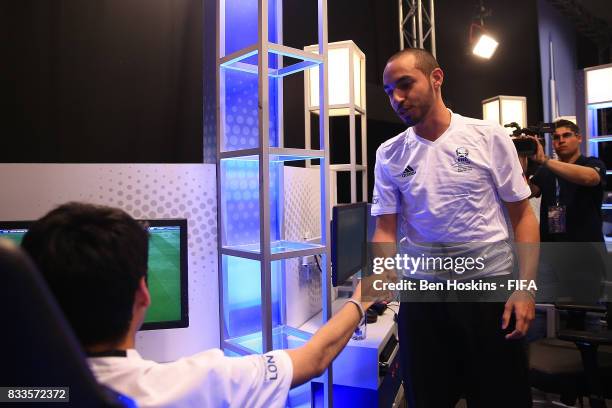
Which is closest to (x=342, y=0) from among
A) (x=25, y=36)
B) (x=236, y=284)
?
(x=25, y=36)

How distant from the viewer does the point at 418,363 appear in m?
1.29

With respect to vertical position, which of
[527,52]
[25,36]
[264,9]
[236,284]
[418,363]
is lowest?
[418,363]

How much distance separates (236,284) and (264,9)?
108cm

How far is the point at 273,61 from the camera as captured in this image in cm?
188

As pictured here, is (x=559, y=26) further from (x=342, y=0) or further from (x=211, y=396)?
(x=211, y=396)

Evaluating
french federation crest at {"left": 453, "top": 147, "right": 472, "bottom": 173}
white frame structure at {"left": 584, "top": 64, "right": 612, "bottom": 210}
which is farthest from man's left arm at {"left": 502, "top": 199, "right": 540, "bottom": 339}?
white frame structure at {"left": 584, "top": 64, "right": 612, "bottom": 210}

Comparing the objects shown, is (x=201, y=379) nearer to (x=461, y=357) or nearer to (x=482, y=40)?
(x=461, y=357)

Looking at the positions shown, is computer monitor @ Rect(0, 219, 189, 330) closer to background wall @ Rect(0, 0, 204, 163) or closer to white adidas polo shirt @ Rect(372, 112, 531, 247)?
white adidas polo shirt @ Rect(372, 112, 531, 247)

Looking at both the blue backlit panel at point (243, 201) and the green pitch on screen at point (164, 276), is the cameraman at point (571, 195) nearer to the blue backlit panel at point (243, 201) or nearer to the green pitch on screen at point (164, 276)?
the blue backlit panel at point (243, 201)

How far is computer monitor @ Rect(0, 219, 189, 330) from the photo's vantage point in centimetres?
146

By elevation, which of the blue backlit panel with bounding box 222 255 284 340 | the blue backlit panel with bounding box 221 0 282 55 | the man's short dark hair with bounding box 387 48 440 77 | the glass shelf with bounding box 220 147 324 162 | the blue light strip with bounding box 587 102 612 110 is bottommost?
the blue backlit panel with bounding box 222 255 284 340

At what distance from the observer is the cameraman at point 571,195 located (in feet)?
8.78

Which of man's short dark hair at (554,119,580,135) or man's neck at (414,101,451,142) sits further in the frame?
man's short dark hair at (554,119,580,135)

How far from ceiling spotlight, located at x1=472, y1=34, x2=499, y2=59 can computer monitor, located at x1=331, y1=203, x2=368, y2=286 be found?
4417 mm
